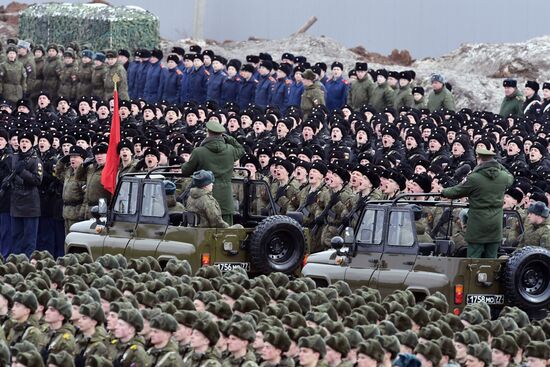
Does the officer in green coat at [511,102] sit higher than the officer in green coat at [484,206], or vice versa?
the officer in green coat at [511,102]

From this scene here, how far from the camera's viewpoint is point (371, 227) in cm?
1836

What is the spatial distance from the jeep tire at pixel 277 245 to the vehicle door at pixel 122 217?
1721 millimetres

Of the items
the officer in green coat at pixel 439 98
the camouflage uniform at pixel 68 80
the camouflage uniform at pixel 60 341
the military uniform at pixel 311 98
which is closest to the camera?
the camouflage uniform at pixel 60 341

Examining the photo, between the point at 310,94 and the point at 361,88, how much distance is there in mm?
1297

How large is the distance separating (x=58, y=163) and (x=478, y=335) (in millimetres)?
11104

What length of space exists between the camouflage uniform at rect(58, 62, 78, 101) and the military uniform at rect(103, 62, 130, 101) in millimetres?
883

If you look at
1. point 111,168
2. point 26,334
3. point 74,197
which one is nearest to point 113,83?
point 74,197

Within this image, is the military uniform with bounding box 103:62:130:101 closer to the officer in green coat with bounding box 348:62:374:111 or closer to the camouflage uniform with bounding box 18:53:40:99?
the camouflage uniform with bounding box 18:53:40:99

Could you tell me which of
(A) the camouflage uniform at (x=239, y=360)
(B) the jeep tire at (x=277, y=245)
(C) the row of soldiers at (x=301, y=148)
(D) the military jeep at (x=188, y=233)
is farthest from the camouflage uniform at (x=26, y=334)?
(C) the row of soldiers at (x=301, y=148)

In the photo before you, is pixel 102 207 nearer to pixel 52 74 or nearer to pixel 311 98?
pixel 311 98

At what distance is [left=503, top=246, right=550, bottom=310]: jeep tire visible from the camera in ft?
56.5

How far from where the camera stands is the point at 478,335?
1459 centimetres

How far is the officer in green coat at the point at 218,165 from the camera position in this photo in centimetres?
2014

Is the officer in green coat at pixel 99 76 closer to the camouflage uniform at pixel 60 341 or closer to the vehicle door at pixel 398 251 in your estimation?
the vehicle door at pixel 398 251
